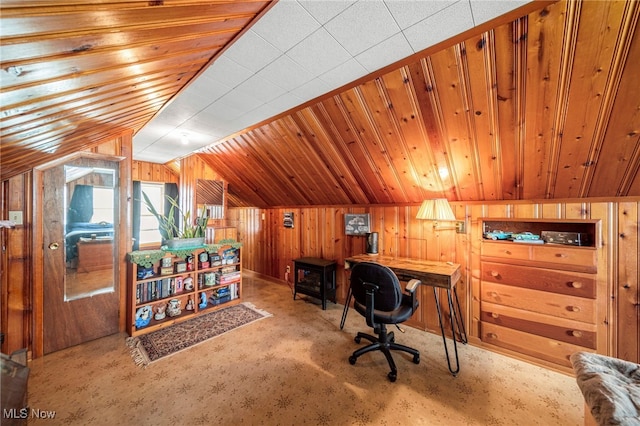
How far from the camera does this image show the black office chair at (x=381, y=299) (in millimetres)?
2092

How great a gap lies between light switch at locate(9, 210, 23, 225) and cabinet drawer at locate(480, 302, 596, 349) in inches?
195

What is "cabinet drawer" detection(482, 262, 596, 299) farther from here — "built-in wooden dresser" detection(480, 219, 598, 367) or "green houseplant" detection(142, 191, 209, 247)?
"green houseplant" detection(142, 191, 209, 247)

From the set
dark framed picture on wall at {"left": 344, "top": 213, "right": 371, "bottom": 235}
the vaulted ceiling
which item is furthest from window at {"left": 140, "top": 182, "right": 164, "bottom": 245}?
dark framed picture on wall at {"left": 344, "top": 213, "right": 371, "bottom": 235}

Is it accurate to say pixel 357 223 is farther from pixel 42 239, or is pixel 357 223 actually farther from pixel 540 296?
pixel 42 239

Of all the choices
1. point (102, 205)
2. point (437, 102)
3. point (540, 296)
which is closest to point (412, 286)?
point (540, 296)

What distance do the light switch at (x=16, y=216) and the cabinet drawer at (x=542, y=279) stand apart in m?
4.88

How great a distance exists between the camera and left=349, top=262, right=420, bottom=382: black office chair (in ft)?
6.86

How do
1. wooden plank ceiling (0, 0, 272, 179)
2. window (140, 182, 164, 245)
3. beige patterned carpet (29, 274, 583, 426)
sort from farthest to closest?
window (140, 182, 164, 245)
beige patterned carpet (29, 274, 583, 426)
wooden plank ceiling (0, 0, 272, 179)

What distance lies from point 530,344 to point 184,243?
422cm

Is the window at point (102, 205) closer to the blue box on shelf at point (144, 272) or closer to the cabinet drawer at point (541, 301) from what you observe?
the blue box on shelf at point (144, 272)

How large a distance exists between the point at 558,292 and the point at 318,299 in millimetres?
3015

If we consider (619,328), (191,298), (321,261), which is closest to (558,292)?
(619,328)

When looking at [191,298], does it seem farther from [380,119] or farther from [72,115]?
[380,119]

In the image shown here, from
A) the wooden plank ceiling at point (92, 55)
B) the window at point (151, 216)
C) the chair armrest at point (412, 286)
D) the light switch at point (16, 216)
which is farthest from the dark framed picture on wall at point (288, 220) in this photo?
the light switch at point (16, 216)
